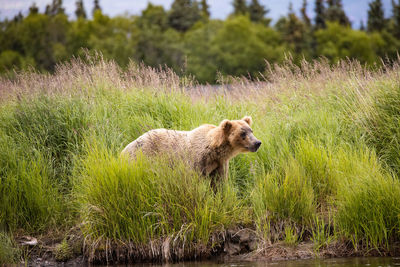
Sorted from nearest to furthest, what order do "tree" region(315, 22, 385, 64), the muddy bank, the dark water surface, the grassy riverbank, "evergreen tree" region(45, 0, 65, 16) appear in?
the dark water surface, the muddy bank, the grassy riverbank, "tree" region(315, 22, 385, 64), "evergreen tree" region(45, 0, 65, 16)

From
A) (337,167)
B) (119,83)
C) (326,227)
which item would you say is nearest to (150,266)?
(326,227)

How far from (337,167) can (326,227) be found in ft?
3.38

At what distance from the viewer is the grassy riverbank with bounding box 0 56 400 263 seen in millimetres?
7270

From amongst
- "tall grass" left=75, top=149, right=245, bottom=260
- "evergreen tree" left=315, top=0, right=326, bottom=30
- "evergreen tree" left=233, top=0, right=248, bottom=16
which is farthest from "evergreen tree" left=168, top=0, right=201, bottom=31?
"tall grass" left=75, top=149, right=245, bottom=260

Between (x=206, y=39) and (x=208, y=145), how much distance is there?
71.6 m

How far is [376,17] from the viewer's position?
89.5 m

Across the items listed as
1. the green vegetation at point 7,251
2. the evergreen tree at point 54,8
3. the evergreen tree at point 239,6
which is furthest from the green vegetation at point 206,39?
the green vegetation at point 7,251

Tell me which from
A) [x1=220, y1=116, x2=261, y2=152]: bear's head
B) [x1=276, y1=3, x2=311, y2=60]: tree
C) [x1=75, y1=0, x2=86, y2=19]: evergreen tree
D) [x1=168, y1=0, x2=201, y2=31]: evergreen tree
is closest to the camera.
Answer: [x1=220, y1=116, x2=261, y2=152]: bear's head

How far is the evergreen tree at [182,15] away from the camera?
100 m

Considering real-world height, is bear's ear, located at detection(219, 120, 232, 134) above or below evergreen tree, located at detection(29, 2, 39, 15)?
below

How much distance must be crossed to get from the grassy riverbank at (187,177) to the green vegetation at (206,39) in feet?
148

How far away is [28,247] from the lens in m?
7.85

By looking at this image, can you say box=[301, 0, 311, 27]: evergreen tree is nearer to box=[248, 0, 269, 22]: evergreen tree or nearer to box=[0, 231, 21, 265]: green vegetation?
box=[248, 0, 269, 22]: evergreen tree

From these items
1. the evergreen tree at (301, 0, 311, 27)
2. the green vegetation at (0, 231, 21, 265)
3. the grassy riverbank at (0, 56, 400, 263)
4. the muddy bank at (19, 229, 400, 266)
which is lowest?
the muddy bank at (19, 229, 400, 266)
